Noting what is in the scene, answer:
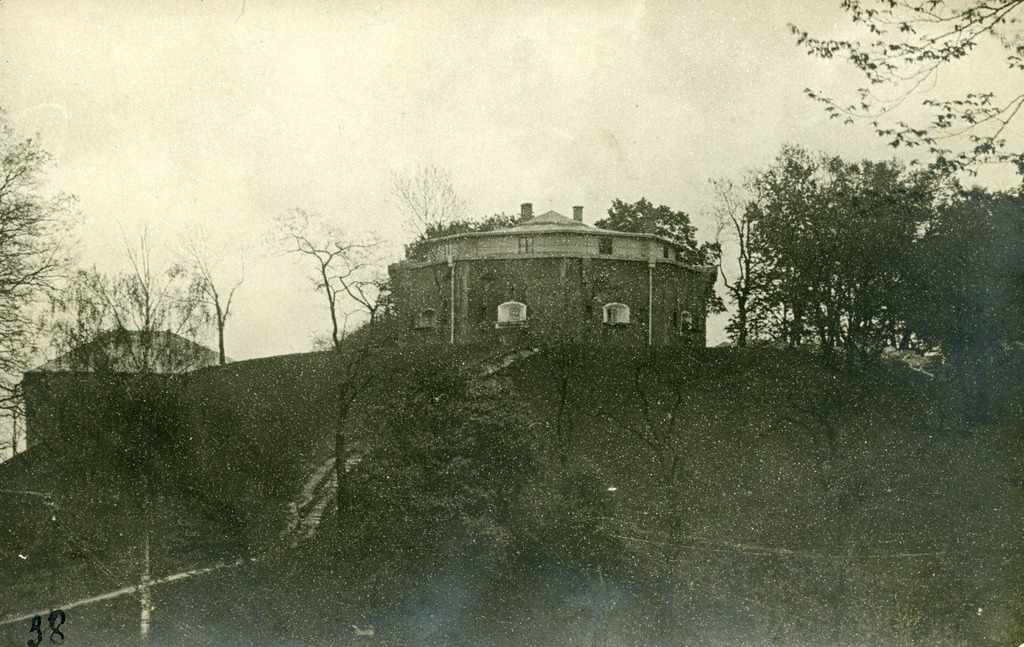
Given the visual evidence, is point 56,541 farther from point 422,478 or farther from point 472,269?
point 472,269

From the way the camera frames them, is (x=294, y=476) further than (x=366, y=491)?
Yes

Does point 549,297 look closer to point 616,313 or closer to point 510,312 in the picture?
point 510,312

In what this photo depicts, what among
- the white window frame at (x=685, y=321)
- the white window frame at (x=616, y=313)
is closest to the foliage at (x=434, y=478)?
the white window frame at (x=616, y=313)

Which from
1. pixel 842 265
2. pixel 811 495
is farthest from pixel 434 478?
pixel 842 265

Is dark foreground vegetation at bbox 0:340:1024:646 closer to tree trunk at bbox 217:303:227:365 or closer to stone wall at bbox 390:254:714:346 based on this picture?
tree trunk at bbox 217:303:227:365

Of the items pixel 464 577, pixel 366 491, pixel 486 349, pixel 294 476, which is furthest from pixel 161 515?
pixel 486 349

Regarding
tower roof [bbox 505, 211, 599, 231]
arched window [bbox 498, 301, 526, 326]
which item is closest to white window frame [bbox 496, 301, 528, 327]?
arched window [bbox 498, 301, 526, 326]
